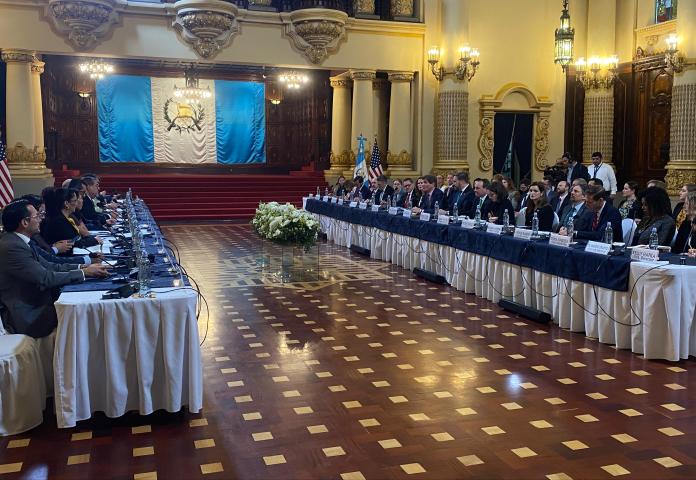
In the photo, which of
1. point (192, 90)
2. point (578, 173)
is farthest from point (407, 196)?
point (192, 90)

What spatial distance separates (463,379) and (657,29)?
12.6 meters

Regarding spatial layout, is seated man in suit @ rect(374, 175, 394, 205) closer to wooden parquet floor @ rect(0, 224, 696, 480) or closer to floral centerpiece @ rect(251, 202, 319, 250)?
floral centerpiece @ rect(251, 202, 319, 250)

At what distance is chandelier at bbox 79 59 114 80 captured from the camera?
18809 mm

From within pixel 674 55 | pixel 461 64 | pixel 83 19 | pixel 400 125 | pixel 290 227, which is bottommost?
pixel 290 227

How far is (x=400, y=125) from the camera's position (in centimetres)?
1744

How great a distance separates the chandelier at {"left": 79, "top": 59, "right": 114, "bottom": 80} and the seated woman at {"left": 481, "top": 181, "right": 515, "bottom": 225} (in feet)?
44.7

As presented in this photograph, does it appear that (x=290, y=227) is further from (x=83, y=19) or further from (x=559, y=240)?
(x=83, y=19)

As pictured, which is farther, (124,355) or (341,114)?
(341,114)

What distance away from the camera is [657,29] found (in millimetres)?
14914

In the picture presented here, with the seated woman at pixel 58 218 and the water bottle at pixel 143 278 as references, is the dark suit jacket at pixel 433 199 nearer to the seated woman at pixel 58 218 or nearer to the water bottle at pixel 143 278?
the seated woman at pixel 58 218

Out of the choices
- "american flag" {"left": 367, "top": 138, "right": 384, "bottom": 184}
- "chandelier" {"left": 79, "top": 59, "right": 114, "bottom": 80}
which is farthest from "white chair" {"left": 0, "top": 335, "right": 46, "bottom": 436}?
"chandelier" {"left": 79, "top": 59, "right": 114, "bottom": 80}

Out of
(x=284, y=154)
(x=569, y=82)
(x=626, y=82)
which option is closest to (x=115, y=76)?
(x=284, y=154)

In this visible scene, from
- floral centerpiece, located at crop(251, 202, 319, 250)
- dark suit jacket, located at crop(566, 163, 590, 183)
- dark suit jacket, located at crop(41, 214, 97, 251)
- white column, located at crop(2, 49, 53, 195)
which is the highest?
white column, located at crop(2, 49, 53, 195)

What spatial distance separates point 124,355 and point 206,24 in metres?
12.5
